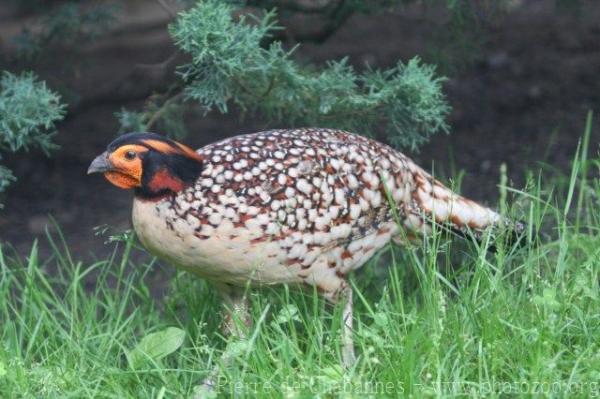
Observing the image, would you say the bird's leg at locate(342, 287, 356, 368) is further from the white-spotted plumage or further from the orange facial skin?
the orange facial skin

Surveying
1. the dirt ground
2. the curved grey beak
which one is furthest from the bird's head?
the dirt ground

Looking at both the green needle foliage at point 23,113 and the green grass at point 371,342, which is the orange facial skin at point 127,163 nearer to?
the green grass at point 371,342

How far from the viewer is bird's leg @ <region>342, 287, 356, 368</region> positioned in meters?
3.86

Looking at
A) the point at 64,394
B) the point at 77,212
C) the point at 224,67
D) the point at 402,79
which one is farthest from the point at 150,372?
the point at 77,212

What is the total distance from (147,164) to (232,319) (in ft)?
1.95

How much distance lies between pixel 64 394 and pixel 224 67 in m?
1.35

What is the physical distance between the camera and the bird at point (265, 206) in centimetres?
396

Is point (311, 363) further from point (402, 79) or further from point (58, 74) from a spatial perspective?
point (58, 74)

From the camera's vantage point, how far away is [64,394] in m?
3.83

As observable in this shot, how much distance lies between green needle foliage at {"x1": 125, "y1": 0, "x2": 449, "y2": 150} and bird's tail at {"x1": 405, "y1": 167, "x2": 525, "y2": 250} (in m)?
0.31

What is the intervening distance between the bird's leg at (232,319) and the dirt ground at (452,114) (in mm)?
1353

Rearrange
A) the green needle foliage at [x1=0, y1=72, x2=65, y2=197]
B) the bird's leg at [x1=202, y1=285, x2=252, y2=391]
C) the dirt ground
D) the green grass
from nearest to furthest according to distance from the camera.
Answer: the green grass
the bird's leg at [x1=202, y1=285, x2=252, y2=391]
the green needle foliage at [x1=0, y1=72, x2=65, y2=197]
the dirt ground

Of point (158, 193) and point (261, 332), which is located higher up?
point (158, 193)

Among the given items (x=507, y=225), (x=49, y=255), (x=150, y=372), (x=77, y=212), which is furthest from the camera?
(x=77, y=212)
